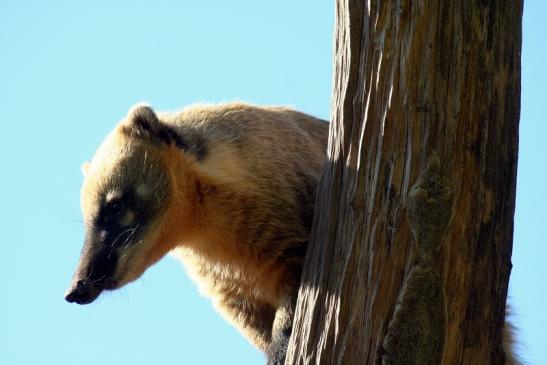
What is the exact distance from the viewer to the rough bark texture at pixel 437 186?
181 inches

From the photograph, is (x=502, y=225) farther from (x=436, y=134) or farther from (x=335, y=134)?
(x=335, y=134)

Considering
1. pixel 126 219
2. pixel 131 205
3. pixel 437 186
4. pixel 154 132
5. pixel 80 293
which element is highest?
pixel 154 132

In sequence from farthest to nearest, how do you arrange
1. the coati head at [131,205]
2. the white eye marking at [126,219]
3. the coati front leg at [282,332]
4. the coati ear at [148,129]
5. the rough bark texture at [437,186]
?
the coati ear at [148,129] → the white eye marking at [126,219] → the coati head at [131,205] → the coati front leg at [282,332] → the rough bark texture at [437,186]

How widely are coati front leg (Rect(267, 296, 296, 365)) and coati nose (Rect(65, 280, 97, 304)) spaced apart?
1405 mm

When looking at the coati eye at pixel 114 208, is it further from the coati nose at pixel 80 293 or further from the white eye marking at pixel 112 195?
the coati nose at pixel 80 293

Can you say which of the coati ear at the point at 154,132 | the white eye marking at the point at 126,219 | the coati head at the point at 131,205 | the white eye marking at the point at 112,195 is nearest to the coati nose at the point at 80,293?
the coati head at the point at 131,205

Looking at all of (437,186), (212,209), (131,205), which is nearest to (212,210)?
(212,209)

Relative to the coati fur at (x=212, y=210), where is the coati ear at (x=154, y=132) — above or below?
above

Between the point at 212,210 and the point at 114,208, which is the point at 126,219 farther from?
the point at 212,210

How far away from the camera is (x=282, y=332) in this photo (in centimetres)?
623

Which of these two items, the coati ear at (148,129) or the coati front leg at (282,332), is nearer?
the coati front leg at (282,332)

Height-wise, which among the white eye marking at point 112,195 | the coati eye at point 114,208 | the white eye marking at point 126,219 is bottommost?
the white eye marking at point 126,219

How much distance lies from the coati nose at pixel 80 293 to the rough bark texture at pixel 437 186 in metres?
2.26

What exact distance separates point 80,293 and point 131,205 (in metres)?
0.80
